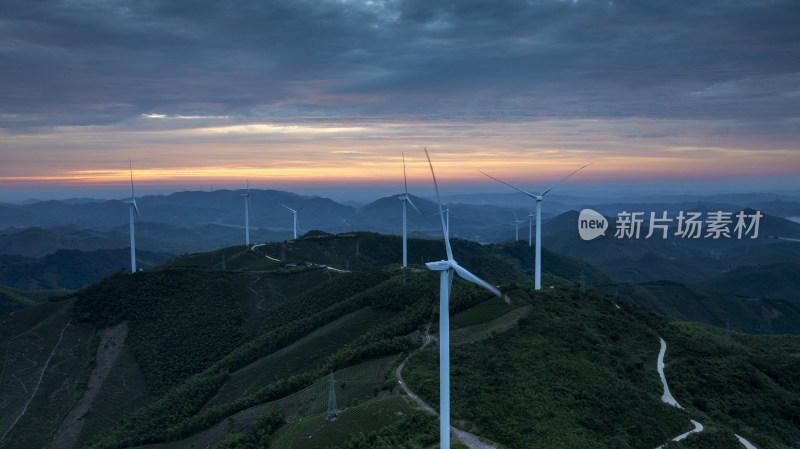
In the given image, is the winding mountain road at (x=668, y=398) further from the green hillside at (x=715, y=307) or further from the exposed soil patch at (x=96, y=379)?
the green hillside at (x=715, y=307)

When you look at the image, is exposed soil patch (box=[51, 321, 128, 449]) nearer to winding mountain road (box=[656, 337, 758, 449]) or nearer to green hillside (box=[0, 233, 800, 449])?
green hillside (box=[0, 233, 800, 449])

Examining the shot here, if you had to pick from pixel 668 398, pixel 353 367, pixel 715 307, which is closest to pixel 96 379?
pixel 353 367

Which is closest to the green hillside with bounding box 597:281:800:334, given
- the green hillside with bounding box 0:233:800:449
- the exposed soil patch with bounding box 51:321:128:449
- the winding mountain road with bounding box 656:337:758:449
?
the green hillside with bounding box 0:233:800:449

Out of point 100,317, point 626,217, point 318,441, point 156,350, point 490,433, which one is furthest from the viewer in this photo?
point 626,217

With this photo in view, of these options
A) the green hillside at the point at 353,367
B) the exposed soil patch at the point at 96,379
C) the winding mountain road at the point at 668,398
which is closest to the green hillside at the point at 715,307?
the green hillside at the point at 353,367

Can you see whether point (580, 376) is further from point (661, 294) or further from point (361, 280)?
point (661, 294)

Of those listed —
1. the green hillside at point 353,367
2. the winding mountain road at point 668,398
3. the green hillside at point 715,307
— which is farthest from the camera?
the green hillside at point 715,307

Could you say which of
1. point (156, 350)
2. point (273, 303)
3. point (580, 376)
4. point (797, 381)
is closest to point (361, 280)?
point (273, 303)

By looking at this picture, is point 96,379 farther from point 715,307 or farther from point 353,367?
point 715,307
